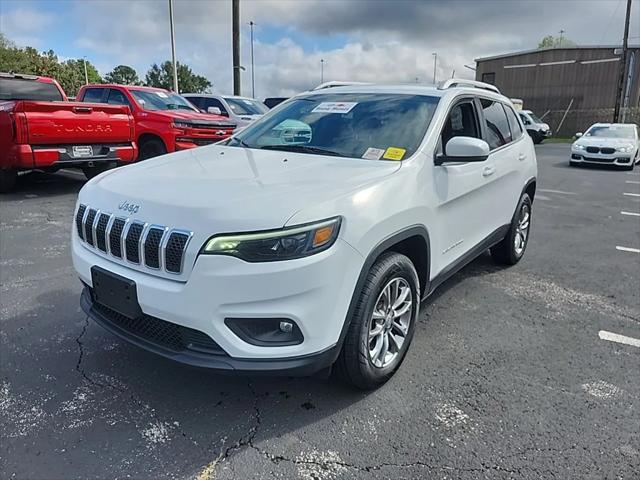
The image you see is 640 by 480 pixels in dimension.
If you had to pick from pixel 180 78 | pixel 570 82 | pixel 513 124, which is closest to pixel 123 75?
pixel 180 78

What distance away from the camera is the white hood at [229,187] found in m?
2.22

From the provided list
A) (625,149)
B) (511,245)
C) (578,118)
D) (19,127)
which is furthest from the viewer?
(578,118)

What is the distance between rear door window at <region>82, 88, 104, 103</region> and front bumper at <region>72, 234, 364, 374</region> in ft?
31.8

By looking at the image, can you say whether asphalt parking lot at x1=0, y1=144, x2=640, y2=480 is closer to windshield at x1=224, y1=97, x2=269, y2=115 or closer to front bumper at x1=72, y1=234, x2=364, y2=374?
front bumper at x1=72, y1=234, x2=364, y2=374

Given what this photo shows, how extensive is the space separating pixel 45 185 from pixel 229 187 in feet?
26.3

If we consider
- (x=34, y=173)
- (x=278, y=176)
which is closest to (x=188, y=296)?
(x=278, y=176)

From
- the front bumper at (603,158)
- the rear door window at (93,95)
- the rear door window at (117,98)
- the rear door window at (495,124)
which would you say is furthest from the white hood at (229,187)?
the front bumper at (603,158)

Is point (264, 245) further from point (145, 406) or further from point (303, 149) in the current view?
point (303, 149)

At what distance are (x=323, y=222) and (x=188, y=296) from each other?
696 millimetres

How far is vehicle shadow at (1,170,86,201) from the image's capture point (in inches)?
321

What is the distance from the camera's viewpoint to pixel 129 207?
8.12ft

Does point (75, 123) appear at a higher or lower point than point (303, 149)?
higher

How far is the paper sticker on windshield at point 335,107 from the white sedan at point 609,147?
44.7ft

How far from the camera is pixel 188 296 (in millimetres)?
2207
